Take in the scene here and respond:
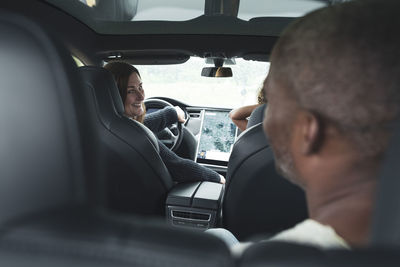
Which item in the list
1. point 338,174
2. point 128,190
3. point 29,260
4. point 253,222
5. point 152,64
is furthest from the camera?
point 152,64

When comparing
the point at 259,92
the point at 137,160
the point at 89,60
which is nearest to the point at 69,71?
the point at 137,160

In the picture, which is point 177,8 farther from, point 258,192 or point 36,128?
point 36,128

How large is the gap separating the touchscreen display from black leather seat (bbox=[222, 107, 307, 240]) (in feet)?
6.87

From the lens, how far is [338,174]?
0.79 m

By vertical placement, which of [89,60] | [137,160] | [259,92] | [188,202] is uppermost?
[89,60]

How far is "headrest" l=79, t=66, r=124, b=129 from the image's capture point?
202 cm

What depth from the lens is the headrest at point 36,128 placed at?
2.08 feet

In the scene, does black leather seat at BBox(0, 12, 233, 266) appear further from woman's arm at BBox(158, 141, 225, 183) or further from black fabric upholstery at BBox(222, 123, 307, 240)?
woman's arm at BBox(158, 141, 225, 183)

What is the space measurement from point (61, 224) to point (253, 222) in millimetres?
1588

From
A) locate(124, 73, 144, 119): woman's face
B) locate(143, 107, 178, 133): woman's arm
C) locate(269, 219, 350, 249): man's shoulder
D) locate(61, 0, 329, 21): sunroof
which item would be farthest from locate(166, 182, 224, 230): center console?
locate(61, 0, 329, 21): sunroof

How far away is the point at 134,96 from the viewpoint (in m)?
2.94

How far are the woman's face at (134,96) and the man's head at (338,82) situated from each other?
2.17m

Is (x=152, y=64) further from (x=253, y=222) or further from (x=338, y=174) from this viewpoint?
(x=338, y=174)

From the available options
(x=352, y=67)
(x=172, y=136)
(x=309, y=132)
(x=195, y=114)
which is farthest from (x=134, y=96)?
(x=352, y=67)
